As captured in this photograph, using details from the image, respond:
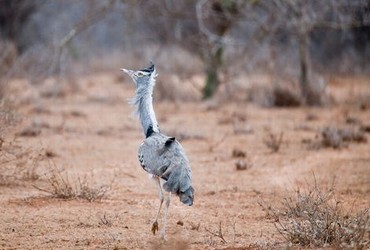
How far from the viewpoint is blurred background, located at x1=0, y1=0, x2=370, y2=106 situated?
1330 centimetres

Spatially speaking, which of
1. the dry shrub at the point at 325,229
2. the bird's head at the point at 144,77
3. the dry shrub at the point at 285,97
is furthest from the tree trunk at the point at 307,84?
the dry shrub at the point at 325,229

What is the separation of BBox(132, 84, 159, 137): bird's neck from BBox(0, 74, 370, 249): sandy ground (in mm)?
795

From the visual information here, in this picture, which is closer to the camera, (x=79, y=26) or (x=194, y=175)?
(x=194, y=175)

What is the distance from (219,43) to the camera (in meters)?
14.4

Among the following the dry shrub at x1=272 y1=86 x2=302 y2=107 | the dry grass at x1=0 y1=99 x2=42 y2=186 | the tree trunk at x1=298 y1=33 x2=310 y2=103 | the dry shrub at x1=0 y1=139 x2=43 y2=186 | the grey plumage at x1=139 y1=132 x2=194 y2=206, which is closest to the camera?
the grey plumage at x1=139 y1=132 x2=194 y2=206

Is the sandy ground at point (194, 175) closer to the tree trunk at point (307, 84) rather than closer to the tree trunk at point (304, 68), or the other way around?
the tree trunk at point (307, 84)

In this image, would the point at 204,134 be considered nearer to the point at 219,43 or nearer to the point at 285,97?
the point at 219,43

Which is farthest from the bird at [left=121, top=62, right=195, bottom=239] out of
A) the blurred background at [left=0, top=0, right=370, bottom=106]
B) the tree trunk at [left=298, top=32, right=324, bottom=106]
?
the tree trunk at [left=298, top=32, right=324, bottom=106]

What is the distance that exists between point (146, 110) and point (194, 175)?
2595 mm

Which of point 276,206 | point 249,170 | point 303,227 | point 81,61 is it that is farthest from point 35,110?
point 81,61

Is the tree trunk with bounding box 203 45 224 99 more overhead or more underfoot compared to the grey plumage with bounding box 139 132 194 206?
more overhead

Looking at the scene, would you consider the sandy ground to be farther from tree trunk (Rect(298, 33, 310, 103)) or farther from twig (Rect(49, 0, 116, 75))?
twig (Rect(49, 0, 116, 75))

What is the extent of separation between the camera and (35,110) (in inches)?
548

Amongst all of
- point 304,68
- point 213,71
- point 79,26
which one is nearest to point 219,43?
point 213,71
